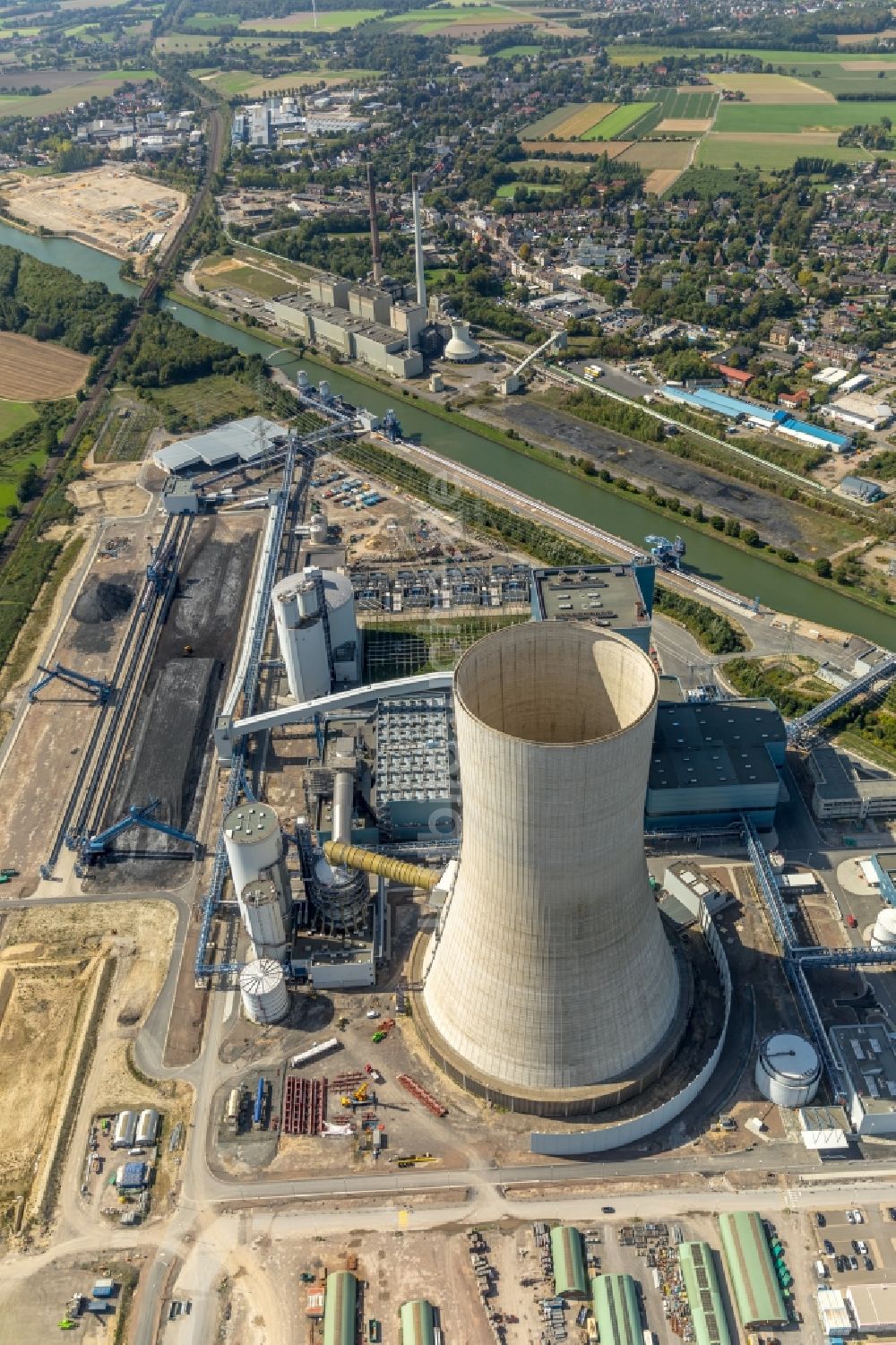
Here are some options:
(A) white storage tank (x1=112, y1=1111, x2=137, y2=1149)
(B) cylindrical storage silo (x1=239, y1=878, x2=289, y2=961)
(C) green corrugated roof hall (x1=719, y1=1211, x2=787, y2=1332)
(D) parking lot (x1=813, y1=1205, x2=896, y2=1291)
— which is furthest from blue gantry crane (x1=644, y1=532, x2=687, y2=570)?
(A) white storage tank (x1=112, y1=1111, x2=137, y2=1149)

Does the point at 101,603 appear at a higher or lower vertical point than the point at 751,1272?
higher

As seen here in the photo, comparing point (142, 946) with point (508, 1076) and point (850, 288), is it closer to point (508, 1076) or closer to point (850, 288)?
point (508, 1076)

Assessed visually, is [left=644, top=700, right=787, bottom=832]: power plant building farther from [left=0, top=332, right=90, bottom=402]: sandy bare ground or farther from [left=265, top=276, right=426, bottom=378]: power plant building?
[left=0, top=332, right=90, bottom=402]: sandy bare ground

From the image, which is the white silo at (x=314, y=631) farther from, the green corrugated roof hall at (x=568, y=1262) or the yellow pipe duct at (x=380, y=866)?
the green corrugated roof hall at (x=568, y=1262)

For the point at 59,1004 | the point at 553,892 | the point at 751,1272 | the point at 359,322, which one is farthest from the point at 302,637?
the point at 359,322

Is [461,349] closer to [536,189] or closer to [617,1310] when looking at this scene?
[536,189]

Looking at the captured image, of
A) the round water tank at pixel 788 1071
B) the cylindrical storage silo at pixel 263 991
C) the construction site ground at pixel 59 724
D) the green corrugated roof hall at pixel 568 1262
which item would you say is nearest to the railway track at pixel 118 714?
the construction site ground at pixel 59 724
